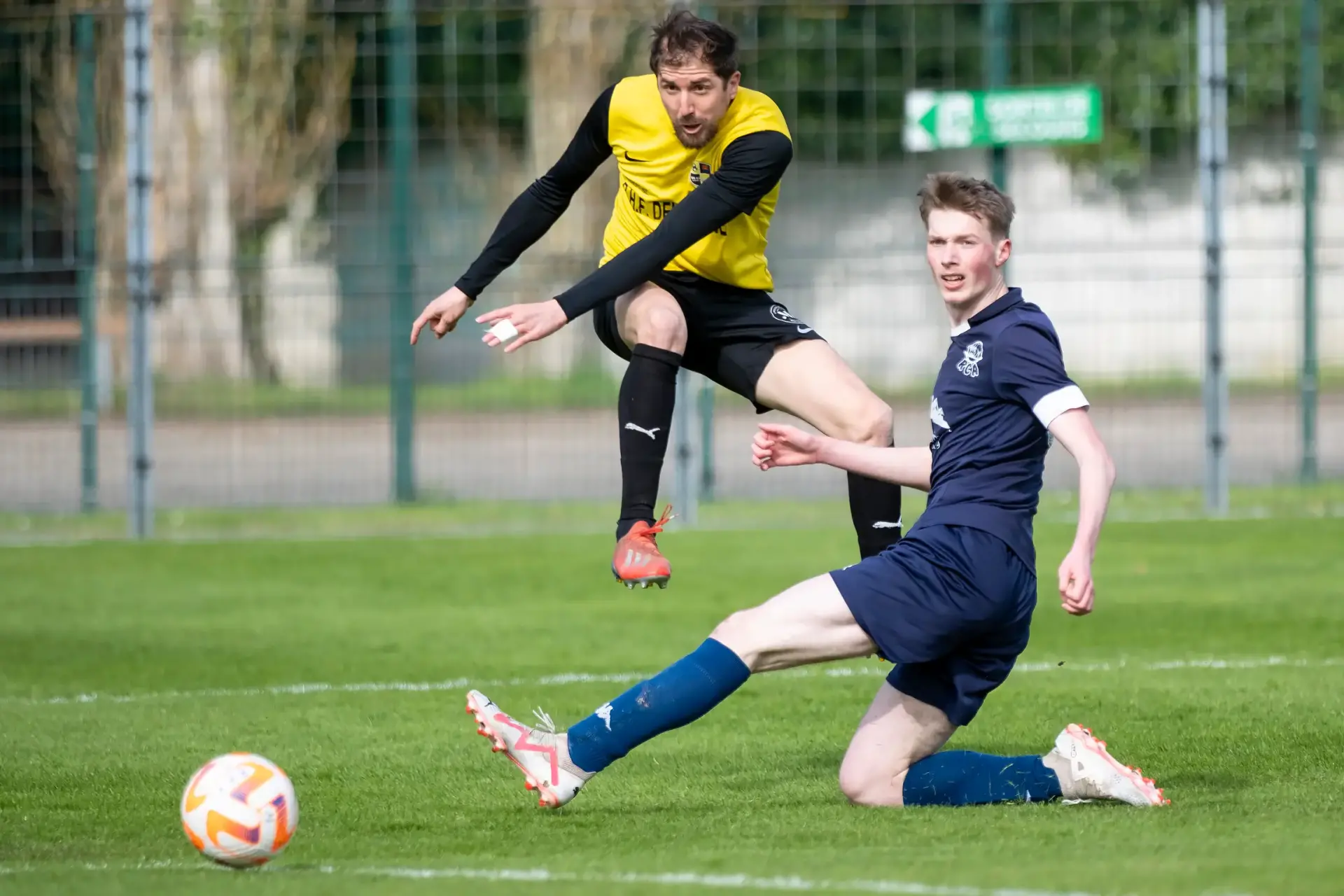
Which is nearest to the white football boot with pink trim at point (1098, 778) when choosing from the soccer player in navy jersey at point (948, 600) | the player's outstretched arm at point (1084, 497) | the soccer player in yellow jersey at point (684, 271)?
the soccer player in navy jersey at point (948, 600)

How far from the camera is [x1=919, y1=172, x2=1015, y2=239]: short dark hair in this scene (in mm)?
5574

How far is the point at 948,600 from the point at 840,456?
1.95ft

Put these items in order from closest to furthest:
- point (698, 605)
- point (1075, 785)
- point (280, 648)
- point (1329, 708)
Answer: point (1075, 785) < point (1329, 708) < point (280, 648) < point (698, 605)

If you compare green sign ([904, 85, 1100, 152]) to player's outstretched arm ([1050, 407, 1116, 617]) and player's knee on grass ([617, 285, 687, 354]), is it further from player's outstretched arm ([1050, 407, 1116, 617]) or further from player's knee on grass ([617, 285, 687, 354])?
player's outstretched arm ([1050, 407, 1116, 617])

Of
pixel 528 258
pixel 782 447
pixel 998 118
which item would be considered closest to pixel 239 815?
pixel 782 447

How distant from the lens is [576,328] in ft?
52.4

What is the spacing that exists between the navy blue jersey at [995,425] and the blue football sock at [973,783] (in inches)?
26.4

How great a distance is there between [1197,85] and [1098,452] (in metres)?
10.6

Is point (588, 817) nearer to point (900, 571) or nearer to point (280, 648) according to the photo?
point (900, 571)

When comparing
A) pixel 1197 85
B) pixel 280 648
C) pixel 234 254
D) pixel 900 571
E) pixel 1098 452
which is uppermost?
pixel 1197 85

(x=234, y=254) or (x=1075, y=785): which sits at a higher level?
(x=234, y=254)

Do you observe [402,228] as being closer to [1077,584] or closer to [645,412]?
[645,412]

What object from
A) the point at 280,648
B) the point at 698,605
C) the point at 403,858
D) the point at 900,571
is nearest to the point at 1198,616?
the point at 698,605

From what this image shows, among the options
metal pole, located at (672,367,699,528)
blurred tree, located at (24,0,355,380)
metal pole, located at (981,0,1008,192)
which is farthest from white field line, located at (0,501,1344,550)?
metal pole, located at (981,0,1008,192)
